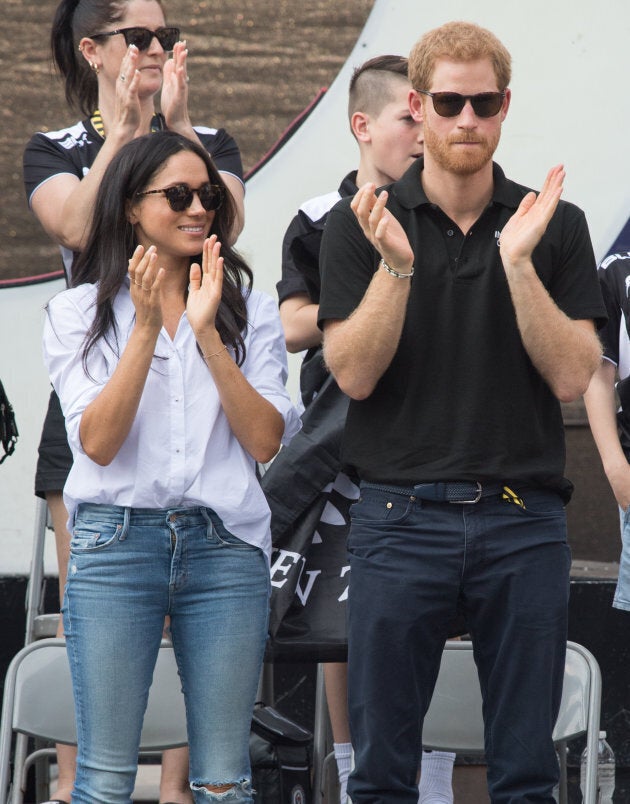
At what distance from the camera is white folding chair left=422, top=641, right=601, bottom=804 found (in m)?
3.15

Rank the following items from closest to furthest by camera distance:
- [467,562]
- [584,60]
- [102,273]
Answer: [467,562], [102,273], [584,60]

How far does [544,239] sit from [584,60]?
2.06 meters

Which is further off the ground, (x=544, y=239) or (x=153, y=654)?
(x=544, y=239)

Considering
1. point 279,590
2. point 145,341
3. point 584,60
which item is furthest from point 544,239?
point 584,60

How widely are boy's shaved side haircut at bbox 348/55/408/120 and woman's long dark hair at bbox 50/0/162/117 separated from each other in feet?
2.16

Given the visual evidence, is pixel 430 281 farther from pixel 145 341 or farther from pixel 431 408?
pixel 145 341

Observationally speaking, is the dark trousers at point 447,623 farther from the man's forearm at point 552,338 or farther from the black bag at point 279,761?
the black bag at point 279,761

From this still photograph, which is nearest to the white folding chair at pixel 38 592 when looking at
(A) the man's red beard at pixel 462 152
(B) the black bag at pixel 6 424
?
(B) the black bag at pixel 6 424

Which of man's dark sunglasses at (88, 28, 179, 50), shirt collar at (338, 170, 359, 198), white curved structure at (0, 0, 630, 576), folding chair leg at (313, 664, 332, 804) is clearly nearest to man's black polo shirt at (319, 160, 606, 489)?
shirt collar at (338, 170, 359, 198)

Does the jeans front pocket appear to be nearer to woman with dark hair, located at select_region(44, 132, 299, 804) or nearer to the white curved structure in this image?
woman with dark hair, located at select_region(44, 132, 299, 804)

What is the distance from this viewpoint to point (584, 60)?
449 centimetres

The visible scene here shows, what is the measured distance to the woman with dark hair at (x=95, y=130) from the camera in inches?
130

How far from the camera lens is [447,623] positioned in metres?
2.64

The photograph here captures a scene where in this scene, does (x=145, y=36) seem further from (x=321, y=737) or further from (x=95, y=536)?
(x=321, y=737)
